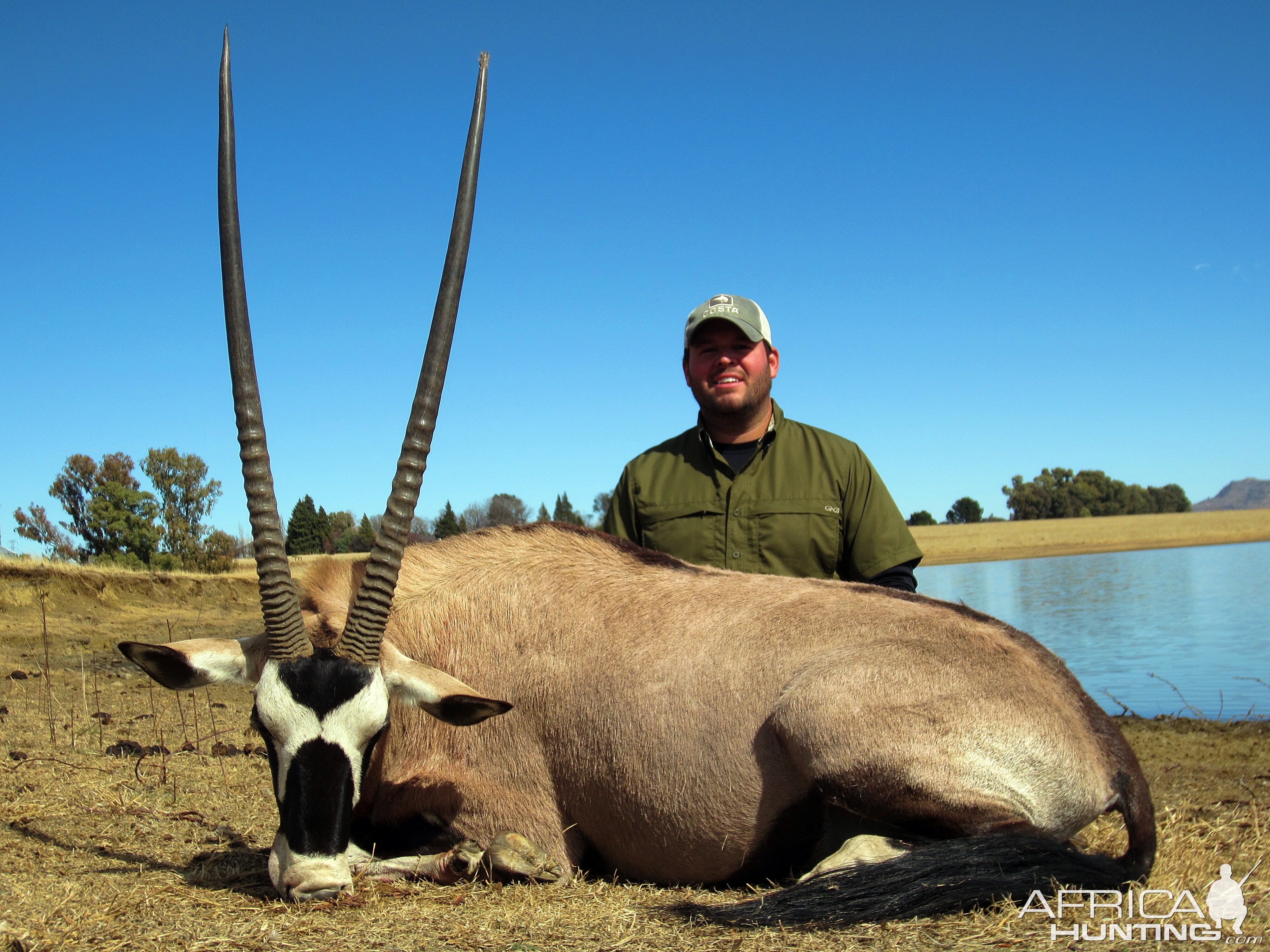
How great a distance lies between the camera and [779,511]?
596cm

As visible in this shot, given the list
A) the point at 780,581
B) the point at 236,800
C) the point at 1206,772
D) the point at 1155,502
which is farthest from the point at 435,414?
the point at 1155,502

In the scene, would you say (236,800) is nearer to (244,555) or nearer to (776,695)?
(776,695)

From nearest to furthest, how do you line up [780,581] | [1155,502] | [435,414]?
[435,414] < [780,581] < [1155,502]

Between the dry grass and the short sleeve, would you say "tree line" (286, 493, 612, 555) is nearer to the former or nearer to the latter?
the short sleeve

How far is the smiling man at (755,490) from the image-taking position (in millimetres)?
5953

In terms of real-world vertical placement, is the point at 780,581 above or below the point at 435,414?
below

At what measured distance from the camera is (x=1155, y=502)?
Answer: 121m

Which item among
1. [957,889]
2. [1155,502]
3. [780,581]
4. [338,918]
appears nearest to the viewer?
[957,889]

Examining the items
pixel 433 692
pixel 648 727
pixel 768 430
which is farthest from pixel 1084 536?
pixel 433 692

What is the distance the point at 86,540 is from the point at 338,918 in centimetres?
3295

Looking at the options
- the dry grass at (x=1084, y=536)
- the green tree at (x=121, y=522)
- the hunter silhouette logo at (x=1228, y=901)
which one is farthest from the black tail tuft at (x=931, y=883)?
the dry grass at (x=1084, y=536)

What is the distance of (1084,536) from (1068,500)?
149 ft

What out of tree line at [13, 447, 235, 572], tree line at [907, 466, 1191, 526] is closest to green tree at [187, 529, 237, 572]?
tree line at [13, 447, 235, 572]

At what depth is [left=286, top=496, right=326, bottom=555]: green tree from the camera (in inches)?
718
